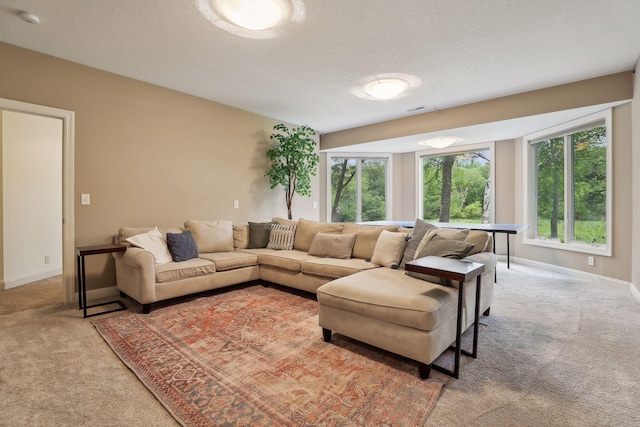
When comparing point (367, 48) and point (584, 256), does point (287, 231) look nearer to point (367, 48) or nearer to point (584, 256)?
point (367, 48)

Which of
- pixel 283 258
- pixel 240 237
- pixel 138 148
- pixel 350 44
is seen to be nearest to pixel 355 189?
pixel 240 237

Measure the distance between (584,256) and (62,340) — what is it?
252 inches

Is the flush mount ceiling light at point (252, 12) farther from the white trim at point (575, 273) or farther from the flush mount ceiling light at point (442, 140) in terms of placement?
the white trim at point (575, 273)

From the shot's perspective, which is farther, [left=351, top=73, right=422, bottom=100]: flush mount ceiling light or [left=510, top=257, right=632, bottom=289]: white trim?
[left=510, top=257, right=632, bottom=289]: white trim

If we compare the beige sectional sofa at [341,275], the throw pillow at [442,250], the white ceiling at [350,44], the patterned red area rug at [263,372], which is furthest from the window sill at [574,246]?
the patterned red area rug at [263,372]

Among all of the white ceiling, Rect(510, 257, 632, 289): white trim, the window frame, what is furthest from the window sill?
the white ceiling

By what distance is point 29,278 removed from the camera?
425cm

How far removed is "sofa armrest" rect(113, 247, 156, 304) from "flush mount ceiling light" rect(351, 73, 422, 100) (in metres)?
3.15

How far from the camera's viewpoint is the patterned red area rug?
1596mm

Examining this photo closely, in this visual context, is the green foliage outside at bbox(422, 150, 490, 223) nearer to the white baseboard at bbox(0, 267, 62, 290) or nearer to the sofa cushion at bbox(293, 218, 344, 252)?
the sofa cushion at bbox(293, 218, 344, 252)

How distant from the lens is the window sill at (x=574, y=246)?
166 inches

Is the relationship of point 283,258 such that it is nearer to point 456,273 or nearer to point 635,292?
point 456,273

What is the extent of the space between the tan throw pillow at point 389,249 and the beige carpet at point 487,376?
1048 millimetres

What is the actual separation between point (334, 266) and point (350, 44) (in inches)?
90.0
